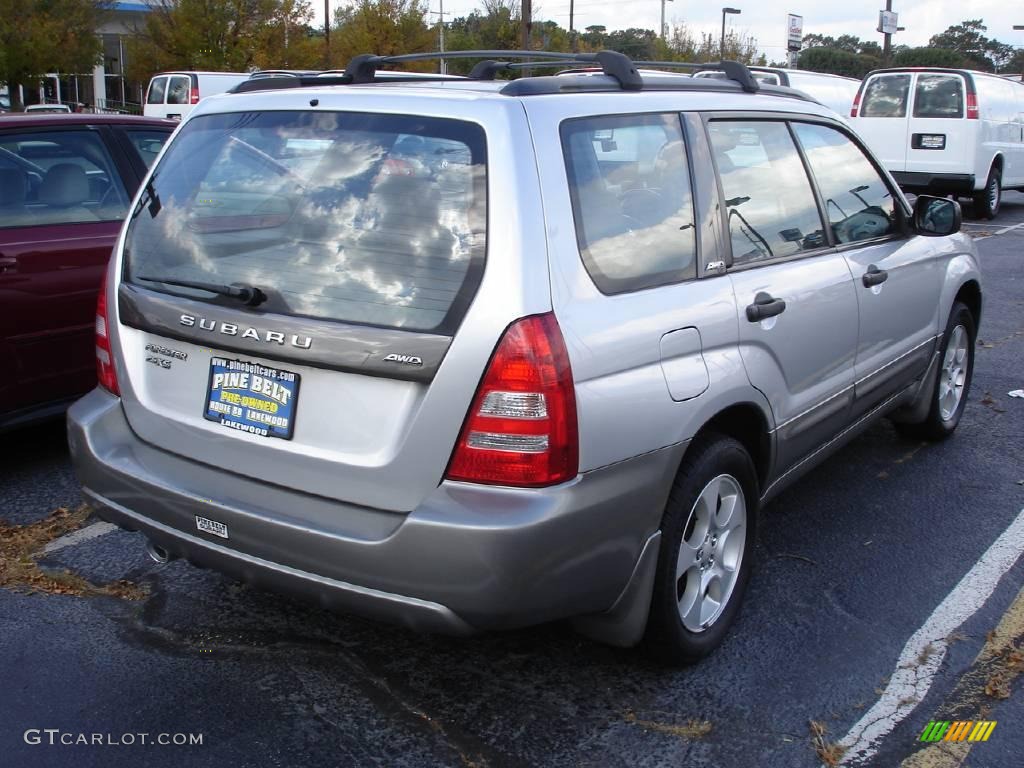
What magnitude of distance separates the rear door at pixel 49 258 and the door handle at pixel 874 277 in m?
3.40

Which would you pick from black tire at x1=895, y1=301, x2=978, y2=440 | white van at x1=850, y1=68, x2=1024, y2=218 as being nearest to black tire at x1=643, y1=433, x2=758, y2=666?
black tire at x1=895, y1=301, x2=978, y2=440

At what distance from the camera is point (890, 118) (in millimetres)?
15797

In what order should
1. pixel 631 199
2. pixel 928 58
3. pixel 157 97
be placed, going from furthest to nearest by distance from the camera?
pixel 928 58, pixel 157 97, pixel 631 199

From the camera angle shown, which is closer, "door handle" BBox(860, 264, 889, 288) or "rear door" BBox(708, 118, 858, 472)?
"rear door" BBox(708, 118, 858, 472)

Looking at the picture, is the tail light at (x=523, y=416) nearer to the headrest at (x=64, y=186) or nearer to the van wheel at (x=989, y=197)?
the headrest at (x=64, y=186)

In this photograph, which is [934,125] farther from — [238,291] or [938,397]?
[238,291]

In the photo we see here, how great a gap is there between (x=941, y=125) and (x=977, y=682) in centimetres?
1403

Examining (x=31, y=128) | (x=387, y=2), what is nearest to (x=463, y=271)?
(x=31, y=128)

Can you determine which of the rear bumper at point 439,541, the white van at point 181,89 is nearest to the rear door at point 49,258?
the rear bumper at point 439,541

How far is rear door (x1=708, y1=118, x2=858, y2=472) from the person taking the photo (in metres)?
3.39

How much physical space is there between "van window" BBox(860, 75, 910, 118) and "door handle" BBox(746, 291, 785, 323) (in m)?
13.8

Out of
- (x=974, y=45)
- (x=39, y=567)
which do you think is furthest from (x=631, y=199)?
(x=974, y=45)

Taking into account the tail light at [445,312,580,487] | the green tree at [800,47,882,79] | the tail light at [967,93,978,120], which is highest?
the green tree at [800,47,882,79]

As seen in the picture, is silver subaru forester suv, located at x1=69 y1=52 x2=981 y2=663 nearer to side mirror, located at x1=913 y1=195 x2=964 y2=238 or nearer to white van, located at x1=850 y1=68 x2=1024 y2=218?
side mirror, located at x1=913 y1=195 x2=964 y2=238
